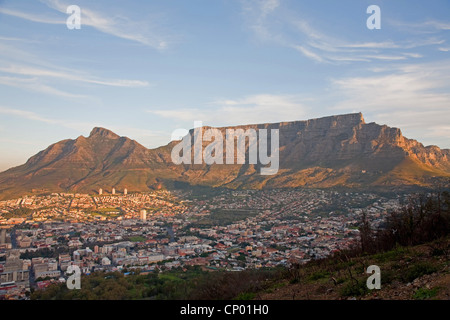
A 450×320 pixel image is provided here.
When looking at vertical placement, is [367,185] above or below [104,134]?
below

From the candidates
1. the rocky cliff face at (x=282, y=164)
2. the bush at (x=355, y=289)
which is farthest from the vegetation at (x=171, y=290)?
the rocky cliff face at (x=282, y=164)

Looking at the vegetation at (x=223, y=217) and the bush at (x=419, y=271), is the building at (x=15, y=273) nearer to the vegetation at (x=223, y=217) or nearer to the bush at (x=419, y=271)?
the bush at (x=419, y=271)

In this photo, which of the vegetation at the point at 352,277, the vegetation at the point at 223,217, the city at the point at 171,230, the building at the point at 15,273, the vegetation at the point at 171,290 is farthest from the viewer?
the vegetation at the point at 223,217

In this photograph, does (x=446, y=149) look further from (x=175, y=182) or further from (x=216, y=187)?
(x=175, y=182)

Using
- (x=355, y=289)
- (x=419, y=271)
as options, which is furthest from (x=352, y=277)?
(x=419, y=271)

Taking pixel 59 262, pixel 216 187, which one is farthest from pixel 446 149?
pixel 59 262

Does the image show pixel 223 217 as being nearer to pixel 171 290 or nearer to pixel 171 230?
pixel 171 230
